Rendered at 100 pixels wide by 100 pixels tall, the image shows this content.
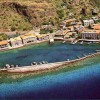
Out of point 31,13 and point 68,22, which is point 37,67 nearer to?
point 68,22

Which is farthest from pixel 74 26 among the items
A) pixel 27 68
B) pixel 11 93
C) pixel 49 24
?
pixel 11 93

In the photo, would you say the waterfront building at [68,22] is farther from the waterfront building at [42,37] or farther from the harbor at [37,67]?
the harbor at [37,67]

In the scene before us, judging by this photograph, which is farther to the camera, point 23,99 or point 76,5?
point 76,5

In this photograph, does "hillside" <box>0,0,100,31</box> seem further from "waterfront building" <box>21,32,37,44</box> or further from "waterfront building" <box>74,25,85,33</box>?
"waterfront building" <box>21,32,37,44</box>

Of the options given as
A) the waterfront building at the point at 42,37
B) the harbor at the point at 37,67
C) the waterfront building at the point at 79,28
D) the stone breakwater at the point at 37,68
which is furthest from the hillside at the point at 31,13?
the stone breakwater at the point at 37,68

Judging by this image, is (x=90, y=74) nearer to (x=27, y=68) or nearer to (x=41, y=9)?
(x=27, y=68)
